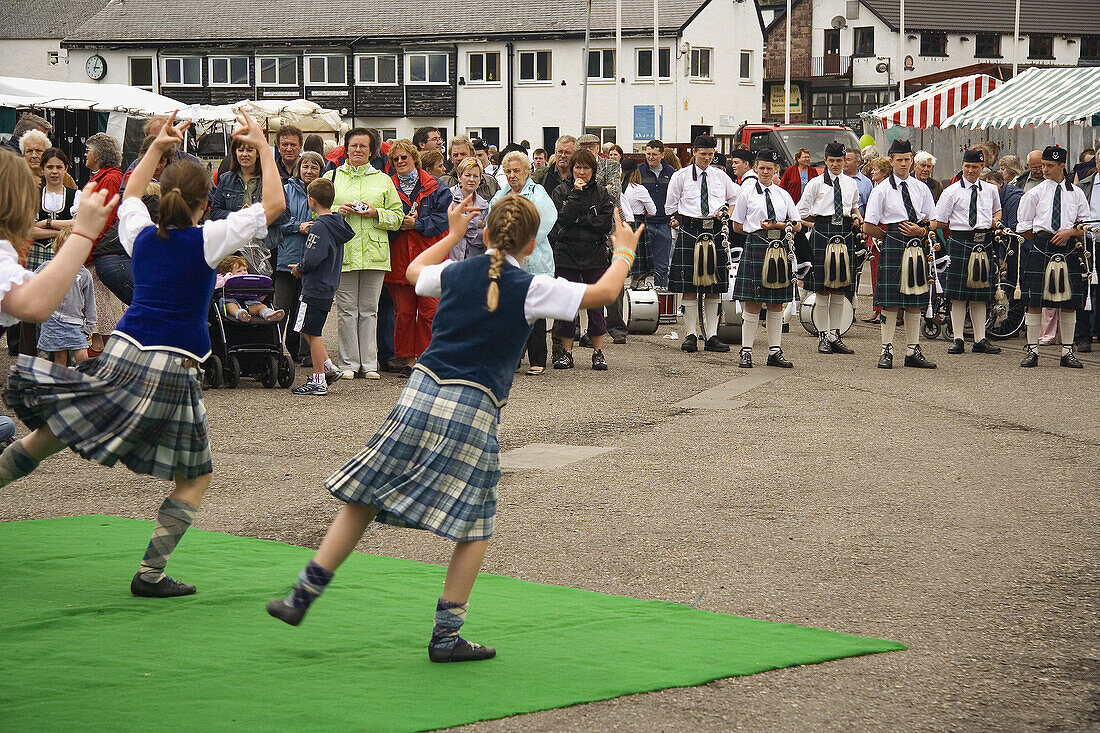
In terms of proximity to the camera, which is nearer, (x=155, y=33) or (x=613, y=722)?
(x=613, y=722)

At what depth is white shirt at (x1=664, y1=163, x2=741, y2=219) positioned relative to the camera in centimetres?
1571

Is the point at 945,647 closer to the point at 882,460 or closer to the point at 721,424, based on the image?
the point at 882,460

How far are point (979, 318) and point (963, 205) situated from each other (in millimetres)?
1403

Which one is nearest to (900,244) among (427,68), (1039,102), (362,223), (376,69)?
(362,223)

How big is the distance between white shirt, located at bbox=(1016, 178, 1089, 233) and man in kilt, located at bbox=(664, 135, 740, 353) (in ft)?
10.0

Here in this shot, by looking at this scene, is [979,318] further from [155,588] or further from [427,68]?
[427,68]

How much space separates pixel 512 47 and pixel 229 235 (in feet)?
210

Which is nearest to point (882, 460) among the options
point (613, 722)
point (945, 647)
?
point (945, 647)

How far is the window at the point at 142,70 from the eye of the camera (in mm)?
72062

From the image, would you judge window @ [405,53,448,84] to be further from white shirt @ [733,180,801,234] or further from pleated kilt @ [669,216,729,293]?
white shirt @ [733,180,801,234]

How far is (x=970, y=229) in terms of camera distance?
15414mm

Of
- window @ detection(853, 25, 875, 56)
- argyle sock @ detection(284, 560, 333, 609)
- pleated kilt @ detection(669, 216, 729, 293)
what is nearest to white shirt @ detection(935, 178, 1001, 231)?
pleated kilt @ detection(669, 216, 729, 293)

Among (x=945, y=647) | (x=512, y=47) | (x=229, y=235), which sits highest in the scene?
(x=512, y=47)

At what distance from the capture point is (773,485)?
28.0 ft
